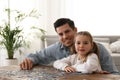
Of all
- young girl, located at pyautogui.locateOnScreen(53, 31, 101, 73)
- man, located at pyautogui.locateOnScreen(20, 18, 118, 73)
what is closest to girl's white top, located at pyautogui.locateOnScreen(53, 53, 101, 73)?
young girl, located at pyautogui.locateOnScreen(53, 31, 101, 73)

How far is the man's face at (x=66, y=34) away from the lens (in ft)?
7.06

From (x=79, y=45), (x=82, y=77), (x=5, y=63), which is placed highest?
(x=79, y=45)

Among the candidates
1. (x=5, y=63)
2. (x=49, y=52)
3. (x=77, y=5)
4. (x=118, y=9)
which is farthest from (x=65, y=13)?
(x=49, y=52)

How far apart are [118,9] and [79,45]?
3.63 m

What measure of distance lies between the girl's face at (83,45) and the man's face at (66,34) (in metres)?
0.28

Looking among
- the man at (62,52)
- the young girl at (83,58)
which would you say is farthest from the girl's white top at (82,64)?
the man at (62,52)

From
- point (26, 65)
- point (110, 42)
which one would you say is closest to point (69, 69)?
point (26, 65)

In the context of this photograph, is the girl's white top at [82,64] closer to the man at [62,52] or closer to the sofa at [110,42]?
the man at [62,52]

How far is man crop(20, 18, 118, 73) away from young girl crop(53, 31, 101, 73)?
0.17 metres

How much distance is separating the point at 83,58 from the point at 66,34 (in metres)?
0.36

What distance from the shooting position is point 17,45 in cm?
485

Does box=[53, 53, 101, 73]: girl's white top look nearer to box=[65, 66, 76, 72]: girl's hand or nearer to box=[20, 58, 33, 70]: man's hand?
box=[65, 66, 76, 72]: girl's hand

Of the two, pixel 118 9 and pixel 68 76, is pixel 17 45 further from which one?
pixel 68 76

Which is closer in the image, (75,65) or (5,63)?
(75,65)
